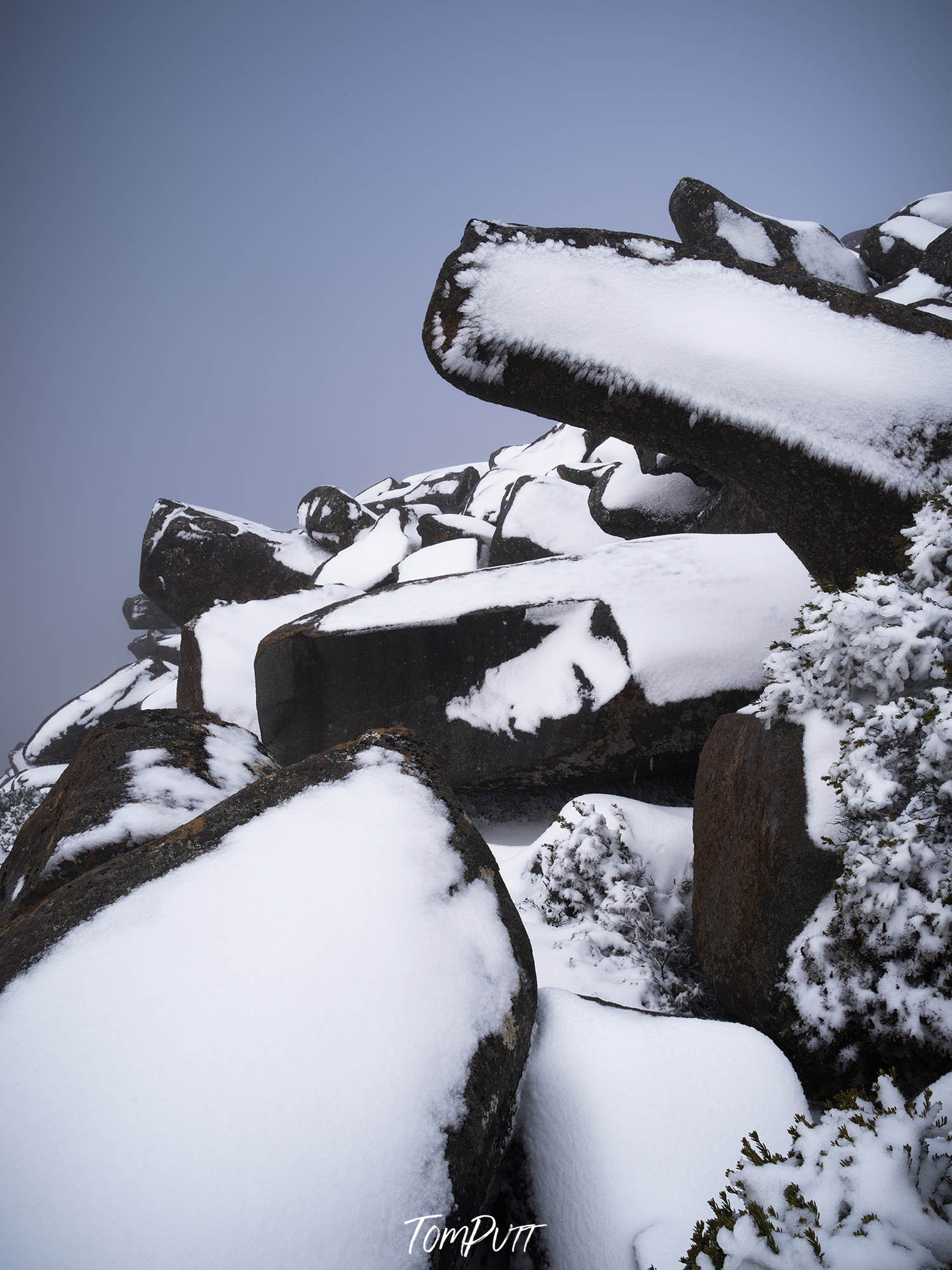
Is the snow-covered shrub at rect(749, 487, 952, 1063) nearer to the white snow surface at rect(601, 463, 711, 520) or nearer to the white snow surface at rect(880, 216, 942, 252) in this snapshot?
the white snow surface at rect(601, 463, 711, 520)

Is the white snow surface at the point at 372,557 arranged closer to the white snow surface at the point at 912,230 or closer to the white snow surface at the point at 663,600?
the white snow surface at the point at 663,600

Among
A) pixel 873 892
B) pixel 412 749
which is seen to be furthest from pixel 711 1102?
pixel 412 749

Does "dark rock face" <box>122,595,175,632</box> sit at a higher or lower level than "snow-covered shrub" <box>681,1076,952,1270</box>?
lower

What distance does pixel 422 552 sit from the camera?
12.4m

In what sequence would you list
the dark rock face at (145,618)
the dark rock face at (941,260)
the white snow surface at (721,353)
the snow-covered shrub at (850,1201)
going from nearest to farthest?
1. the snow-covered shrub at (850,1201)
2. the white snow surface at (721,353)
3. the dark rock face at (941,260)
4. the dark rock face at (145,618)

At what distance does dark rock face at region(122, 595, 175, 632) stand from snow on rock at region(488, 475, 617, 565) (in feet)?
57.1

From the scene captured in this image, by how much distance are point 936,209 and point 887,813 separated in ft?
58.0

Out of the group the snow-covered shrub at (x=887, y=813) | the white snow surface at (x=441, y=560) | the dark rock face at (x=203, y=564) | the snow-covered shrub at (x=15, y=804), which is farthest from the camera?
the snow-covered shrub at (x=15, y=804)

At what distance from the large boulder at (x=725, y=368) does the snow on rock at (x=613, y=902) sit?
216cm

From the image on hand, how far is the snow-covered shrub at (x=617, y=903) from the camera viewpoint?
3.57 meters

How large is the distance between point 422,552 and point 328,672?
6.43 metres

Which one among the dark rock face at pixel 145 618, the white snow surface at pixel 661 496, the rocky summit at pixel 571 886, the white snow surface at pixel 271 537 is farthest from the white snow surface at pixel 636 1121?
the dark rock face at pixel 145 618

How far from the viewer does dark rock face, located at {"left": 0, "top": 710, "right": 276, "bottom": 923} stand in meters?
3.08

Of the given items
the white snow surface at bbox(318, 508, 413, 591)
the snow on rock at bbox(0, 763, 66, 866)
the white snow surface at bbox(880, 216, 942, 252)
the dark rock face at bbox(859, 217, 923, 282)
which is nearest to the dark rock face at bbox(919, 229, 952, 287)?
the dark rock face at bbox(859, 217, 923, 282)
